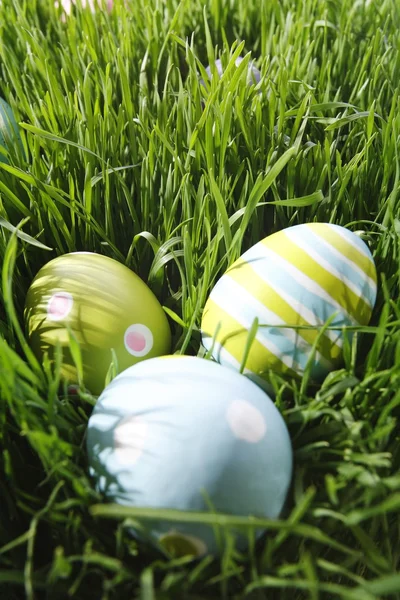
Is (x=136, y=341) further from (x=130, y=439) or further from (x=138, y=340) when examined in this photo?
(x=130, y=439)

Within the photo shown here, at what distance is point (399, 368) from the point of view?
1.59 feet

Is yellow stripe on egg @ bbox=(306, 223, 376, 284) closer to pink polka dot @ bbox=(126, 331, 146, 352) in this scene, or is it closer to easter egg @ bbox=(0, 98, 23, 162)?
pink polka dot @ bbox=(126, 331, 146, 352)

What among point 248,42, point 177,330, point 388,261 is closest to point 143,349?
point 177,330

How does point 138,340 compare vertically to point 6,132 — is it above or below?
below

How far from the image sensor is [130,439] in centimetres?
44

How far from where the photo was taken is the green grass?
43 cm

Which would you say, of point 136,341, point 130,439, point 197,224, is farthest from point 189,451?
point 197,224

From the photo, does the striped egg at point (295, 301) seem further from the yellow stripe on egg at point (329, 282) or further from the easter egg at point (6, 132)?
the easter egg at point (6, 132)

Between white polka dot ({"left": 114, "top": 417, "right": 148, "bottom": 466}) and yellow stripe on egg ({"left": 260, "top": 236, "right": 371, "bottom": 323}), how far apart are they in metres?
0.23

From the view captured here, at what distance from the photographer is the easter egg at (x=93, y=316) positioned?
546 millimetres

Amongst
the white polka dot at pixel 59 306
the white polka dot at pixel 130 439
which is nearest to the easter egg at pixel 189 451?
the white polka dot at pixel 130 439

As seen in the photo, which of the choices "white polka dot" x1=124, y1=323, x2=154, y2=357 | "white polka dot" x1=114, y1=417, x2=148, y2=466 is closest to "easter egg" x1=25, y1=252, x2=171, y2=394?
"white polka dot" x1=124, y1=323, x2=154, y2=357

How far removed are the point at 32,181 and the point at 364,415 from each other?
455 millimetres

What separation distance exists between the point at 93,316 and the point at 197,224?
18 centimetres
